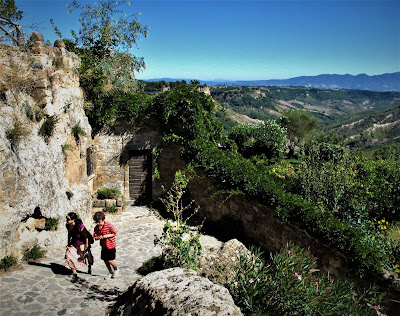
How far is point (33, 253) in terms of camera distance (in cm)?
636

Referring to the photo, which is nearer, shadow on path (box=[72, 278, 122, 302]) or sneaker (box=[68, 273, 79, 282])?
shadow on path (box=[72, 278, 122, 302])

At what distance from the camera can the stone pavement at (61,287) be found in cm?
460

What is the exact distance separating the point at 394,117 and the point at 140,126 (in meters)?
126

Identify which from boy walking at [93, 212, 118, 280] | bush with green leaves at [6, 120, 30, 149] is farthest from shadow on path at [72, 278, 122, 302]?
bush with green leaves at [6, 120, 30, 149]

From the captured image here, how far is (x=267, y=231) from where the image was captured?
8.24 meters

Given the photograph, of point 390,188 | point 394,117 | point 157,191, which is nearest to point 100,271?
point 157,191

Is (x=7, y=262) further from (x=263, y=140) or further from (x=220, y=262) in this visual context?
(x=263, y=140)

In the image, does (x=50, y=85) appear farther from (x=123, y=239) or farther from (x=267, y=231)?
(x=267, y=231)

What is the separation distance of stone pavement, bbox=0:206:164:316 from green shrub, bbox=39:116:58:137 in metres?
2.81

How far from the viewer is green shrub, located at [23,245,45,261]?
626 centimetres

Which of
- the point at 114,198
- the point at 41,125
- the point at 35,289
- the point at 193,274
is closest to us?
the point at 193,274

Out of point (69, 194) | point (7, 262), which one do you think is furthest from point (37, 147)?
point (7, 262)

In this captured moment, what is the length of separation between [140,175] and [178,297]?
29.7 feet

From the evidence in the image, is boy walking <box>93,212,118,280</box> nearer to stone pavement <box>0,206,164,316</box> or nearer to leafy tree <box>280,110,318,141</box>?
stone pavement <box>0,206,164,316</box>
